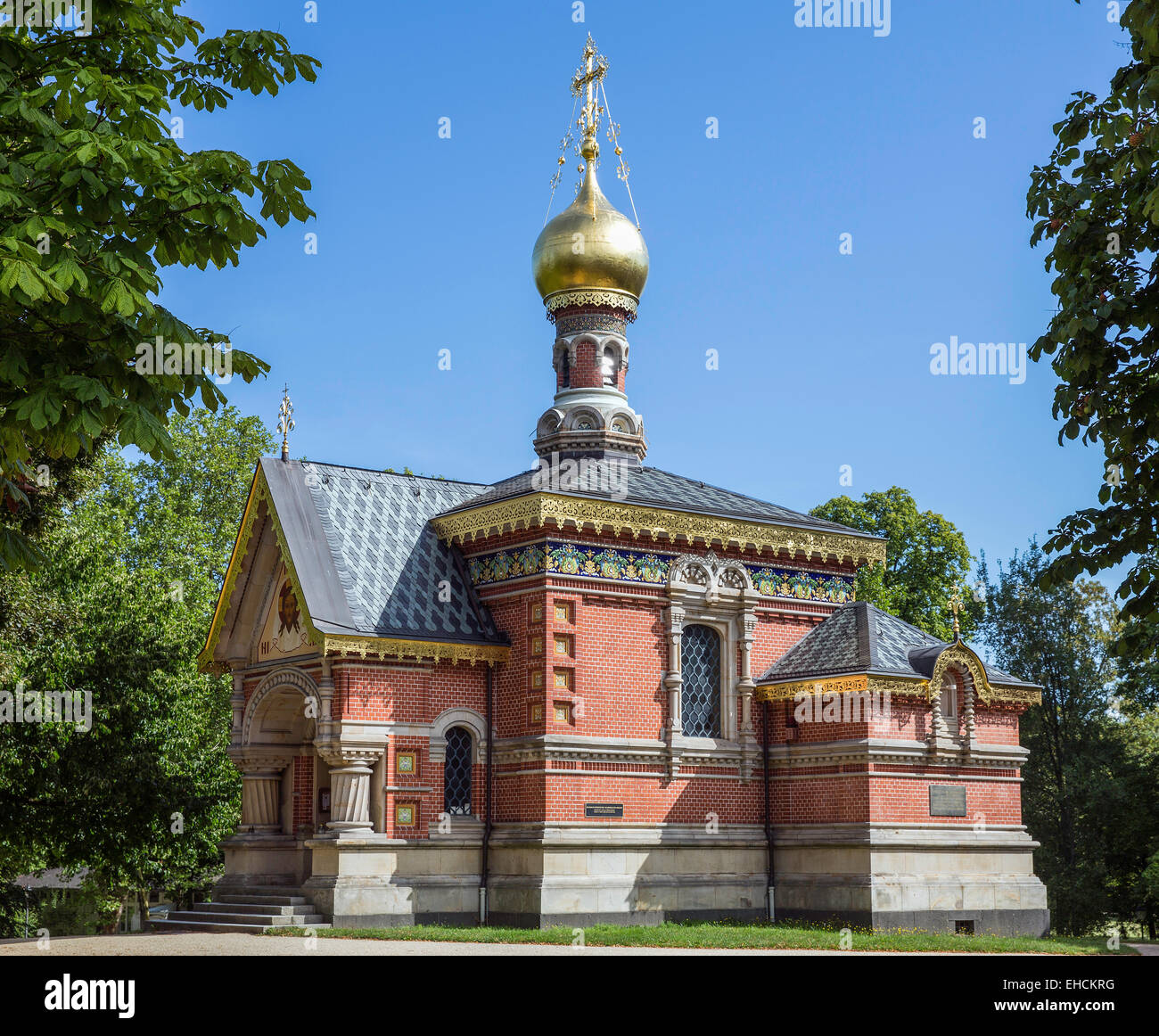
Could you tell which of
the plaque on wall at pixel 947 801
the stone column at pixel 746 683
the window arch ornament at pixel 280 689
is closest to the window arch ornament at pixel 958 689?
the plaque on wall at pixel 947 801

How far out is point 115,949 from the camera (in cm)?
1973

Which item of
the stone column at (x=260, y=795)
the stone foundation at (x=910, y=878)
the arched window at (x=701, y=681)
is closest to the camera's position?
the stone foundation at (x=910, y=878)

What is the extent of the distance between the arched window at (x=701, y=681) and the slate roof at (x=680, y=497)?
234 cm

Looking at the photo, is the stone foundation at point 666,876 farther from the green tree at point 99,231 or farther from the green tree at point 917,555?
the green tree at point 917,555

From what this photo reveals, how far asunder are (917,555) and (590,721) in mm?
21549

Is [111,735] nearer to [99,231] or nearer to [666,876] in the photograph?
[666,876]

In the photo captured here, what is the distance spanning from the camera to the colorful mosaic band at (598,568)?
82.1 feet

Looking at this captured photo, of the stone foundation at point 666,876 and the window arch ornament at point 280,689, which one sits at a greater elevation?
the window arch ornament at point 280,689

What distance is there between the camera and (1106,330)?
11.8 m

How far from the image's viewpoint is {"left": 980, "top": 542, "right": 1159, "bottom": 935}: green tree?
37.5 meters

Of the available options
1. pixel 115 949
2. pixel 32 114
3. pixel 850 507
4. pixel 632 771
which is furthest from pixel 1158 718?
pixel 32 114

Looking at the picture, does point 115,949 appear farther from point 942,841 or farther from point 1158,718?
point 1158,718

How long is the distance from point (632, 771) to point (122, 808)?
11295 mm

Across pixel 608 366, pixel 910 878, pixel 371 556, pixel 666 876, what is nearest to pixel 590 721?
pixel 666 876
